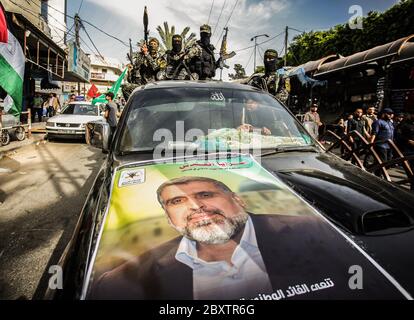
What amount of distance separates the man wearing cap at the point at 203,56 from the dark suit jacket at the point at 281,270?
6.03 metres

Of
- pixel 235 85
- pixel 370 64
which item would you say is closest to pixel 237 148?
pixel 235 85

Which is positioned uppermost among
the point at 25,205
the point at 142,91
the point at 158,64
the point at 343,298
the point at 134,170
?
the point at 158,64

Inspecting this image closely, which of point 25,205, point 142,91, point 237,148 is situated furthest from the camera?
point 25,205

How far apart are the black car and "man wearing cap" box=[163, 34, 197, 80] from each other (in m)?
4.77

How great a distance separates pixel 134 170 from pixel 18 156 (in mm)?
8630

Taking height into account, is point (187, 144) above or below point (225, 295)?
above

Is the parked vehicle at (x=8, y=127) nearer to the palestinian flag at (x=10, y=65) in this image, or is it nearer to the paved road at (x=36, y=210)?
the paved road at (x=36, y=210)

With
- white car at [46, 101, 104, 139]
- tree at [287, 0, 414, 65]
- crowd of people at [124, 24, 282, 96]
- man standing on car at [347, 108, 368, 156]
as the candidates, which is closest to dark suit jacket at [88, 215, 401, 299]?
crowd of people at [124, 24, 282, 96]

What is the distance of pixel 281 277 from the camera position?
965 mm

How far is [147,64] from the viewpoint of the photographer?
271 inches

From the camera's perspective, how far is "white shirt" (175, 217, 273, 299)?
0.92m

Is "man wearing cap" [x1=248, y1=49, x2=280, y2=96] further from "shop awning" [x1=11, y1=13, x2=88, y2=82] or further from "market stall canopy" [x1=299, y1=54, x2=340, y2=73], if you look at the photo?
"shop awning" [x1=11, y1=13, x2=88, y2=82]

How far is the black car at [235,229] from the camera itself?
0.95m

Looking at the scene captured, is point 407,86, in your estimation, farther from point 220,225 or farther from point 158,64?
point 220,225
